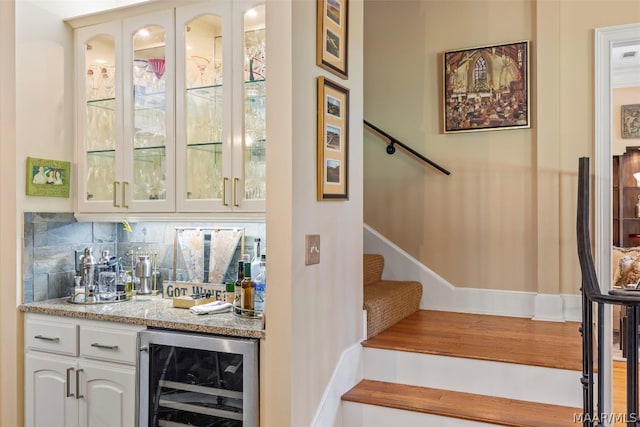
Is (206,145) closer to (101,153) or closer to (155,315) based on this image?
(101,153)

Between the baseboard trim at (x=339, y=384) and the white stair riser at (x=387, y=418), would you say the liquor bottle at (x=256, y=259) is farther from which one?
the white stair riser at (x=387, y=418)

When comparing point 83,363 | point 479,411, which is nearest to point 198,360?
point 83,363

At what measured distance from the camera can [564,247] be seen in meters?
3.44

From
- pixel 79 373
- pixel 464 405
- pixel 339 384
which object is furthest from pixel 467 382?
pixel 79 373

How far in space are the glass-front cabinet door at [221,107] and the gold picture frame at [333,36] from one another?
A: 32cm

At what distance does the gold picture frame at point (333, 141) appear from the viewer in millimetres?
2354

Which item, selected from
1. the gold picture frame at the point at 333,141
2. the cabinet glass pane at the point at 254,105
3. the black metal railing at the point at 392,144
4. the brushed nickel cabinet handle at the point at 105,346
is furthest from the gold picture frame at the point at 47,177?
the black metal railing at the point at 392,144

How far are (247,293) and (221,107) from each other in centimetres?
93

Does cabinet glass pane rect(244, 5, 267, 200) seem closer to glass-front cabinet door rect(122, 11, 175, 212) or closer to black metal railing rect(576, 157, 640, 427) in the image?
glass-front cabinet door rect(122, 11, 175, 212)

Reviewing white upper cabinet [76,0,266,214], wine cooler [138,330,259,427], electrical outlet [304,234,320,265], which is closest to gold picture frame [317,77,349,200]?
electrical outlet [304,234,320,265]

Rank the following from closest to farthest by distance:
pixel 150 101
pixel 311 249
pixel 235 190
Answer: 1. pixel 311 249
2. pixel 235 190
3. pixel 150 101

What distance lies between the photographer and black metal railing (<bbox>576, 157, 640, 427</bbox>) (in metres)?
1.50

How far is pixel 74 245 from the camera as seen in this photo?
3096mm

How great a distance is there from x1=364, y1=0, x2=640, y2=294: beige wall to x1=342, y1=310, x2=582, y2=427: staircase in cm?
73
